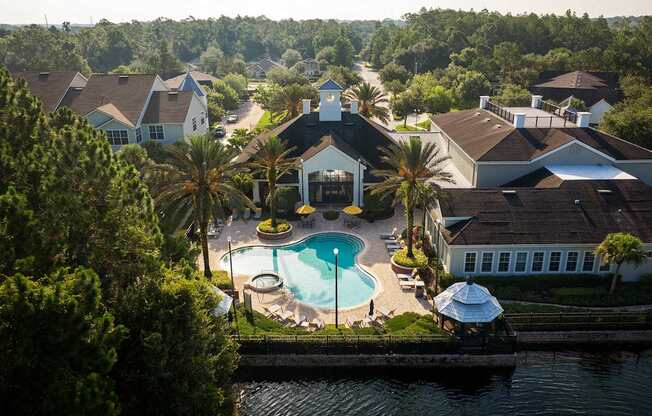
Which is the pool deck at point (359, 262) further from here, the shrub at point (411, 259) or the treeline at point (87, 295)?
the treeline at point (87, 295)

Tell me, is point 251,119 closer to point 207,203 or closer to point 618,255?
point 207,203

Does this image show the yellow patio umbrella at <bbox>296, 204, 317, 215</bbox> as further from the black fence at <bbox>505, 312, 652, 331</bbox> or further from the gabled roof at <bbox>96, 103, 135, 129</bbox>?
the gabled roof at <bbox>96, 103, 135, 129</bbox>

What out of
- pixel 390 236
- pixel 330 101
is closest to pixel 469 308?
pixel 390 236

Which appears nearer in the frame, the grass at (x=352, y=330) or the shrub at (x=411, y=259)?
the grass at (x=352, y=330)

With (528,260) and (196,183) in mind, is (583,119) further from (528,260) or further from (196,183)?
(196,183)

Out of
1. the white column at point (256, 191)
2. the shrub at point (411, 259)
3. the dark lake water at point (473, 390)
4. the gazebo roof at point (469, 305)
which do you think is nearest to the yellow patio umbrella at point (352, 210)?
the shrub at point (411, 259)

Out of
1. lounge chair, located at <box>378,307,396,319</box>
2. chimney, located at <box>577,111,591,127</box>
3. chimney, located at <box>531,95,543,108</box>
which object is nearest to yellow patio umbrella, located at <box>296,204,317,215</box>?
lounge chair, located at <box>378,307,396,319</box>

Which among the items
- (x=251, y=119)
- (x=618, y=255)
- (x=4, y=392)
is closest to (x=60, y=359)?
(x=4, y=392)
